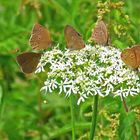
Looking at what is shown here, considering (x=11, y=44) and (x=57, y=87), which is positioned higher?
(x=11, y=44)

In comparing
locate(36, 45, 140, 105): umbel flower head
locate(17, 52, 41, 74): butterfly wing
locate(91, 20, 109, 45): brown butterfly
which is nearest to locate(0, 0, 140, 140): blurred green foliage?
locate(36, 45, 140, 105): umbel flower head

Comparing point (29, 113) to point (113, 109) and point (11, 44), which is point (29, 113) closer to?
point (11, 44)

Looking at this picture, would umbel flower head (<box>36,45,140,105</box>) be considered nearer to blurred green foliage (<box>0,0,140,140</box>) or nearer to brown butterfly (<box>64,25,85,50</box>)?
brown butterfly (<box>64,25,85,50</box>)

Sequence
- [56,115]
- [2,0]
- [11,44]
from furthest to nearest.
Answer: [2,0] → [56,115] → [11,44]

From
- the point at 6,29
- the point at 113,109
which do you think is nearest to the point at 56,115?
the point at 6,29

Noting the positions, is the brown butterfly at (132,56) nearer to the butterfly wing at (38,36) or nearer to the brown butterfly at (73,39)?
the brown butterfly at (73,39)
